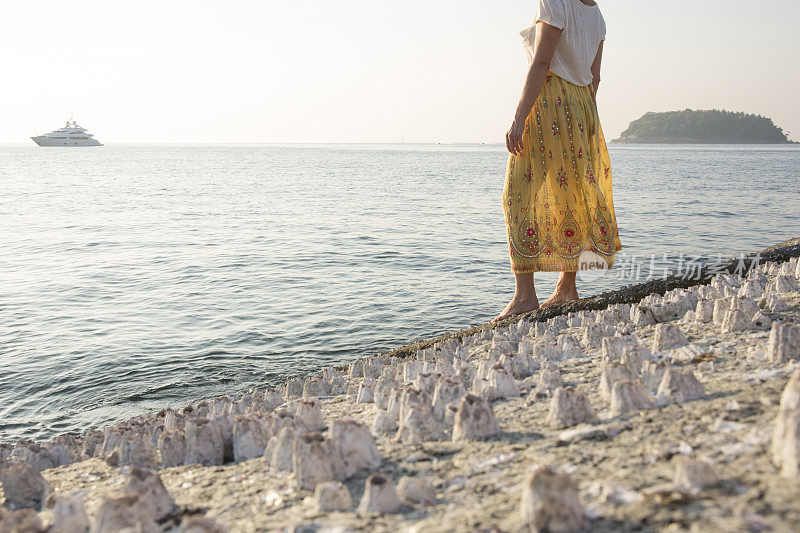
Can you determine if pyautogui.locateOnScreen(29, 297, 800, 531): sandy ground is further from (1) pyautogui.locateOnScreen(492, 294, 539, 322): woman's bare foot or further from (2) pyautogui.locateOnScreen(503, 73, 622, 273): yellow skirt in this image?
(1) pyautogui.locateOnScreen(492, 294, 539, 322): woman's bare foot

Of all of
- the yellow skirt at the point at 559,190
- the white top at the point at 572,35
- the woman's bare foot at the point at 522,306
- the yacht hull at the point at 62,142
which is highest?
the yacht hull at the point at 62,142

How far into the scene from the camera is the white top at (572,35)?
19.6 feet

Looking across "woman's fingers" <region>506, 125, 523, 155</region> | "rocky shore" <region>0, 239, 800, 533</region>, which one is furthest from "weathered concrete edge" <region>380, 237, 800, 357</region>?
"rocky shore" <region>0, 239, 800, 533</region>

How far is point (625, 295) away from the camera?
7172 mm

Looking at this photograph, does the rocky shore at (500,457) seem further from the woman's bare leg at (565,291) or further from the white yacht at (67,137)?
the white yacht at (67,137)

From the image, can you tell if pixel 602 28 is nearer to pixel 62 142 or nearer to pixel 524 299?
pixel 524 299

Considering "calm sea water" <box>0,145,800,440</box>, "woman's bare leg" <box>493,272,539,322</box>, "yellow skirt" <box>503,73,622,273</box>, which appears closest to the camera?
"yellow skirt" <box>503,73,622,273</box>

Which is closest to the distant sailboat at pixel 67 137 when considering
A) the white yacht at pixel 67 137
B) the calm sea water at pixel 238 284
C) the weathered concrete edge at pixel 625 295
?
the white yacht at pixel 67 137

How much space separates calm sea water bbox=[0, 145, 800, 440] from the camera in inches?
316

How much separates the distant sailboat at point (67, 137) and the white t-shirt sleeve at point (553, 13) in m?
168

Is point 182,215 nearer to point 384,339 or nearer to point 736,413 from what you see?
point 384,339

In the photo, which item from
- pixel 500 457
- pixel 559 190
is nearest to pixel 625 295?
pixel 559 190

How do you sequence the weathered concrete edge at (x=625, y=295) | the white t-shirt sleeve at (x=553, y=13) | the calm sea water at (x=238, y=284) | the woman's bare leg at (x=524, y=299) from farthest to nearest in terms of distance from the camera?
the calm sea water at (x=238, y=284)
the woman's bare leg at (x=524, y=299)
the weathered concrete edge at (x=625, y=295)
the white t-shirt sleeve at (x=553, y=13)

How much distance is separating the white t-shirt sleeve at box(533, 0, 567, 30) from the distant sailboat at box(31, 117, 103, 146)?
552 feet
